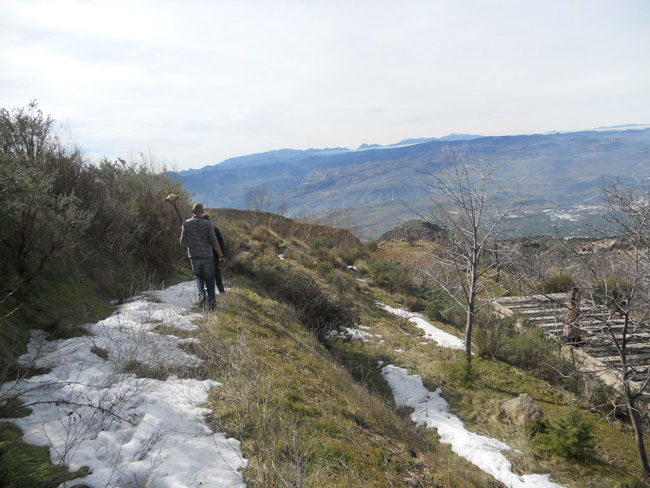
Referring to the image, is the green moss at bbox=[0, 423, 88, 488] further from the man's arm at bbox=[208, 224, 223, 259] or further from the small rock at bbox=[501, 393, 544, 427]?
the small rock at bbox=[501, 393, 544, 427]

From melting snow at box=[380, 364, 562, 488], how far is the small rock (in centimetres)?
50

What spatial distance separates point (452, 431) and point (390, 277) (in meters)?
8.81

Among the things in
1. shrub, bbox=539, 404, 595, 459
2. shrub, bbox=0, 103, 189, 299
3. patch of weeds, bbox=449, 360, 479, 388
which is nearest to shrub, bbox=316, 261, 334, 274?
shrub, bbox=0, 103, 189, 299

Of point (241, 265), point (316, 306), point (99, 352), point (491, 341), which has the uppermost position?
point (99, 352)

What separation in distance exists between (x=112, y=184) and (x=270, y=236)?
27.9ft

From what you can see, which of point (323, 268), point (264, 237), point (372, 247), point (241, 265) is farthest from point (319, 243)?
point (241, 265)

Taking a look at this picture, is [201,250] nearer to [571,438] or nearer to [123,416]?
[123,416]

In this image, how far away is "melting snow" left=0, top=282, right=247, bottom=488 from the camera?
2.25m

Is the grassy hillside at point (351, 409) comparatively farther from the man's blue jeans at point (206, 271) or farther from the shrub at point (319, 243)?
the shrub at point (319, 243)

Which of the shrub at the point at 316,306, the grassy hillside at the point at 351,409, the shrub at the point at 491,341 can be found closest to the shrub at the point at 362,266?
the grassy hillside at the point at 351,409

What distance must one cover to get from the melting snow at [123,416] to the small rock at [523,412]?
4.38m

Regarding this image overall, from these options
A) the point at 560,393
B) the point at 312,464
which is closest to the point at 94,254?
the point at 312,464

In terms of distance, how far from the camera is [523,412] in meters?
4.92

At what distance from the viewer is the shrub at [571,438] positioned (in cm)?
425
